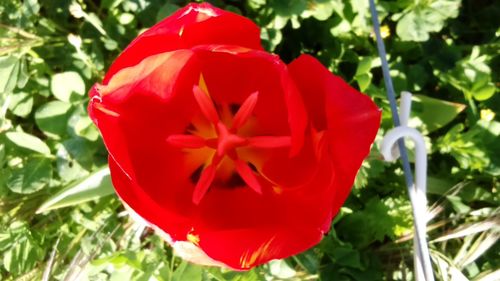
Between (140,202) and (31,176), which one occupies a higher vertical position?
(140,202)

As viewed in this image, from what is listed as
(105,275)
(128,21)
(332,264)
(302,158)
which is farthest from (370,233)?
(128,21)

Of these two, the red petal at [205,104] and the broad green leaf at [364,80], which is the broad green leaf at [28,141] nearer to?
the red petal at [205,104]

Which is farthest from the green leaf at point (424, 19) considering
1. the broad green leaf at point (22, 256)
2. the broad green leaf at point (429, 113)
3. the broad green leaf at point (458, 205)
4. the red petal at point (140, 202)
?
the broad green leaf at point (22, 256)

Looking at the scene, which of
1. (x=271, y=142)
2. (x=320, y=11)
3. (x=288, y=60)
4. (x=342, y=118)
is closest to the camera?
(x=342, y=118)

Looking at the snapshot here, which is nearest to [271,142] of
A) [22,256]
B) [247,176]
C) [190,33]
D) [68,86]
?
[247,176]

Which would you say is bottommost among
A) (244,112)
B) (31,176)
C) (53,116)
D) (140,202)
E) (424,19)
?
(31,176)

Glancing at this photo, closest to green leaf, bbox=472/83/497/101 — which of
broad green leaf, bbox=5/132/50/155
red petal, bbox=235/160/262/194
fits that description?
red petal, bbox=235/160/262/194

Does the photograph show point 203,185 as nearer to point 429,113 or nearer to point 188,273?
point 188,273
